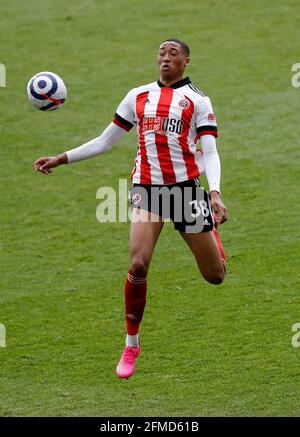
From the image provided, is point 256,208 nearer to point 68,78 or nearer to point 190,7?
point 68,78

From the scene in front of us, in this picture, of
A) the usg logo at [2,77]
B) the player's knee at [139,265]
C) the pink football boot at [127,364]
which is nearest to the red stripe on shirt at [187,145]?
the player's knee at [139,265]

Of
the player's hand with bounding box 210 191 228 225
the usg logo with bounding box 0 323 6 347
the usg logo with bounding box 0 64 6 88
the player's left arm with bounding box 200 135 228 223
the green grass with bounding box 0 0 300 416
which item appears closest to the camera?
the player's hand with bounding box 210 191 228 225

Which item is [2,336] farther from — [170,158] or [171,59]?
[171,59]

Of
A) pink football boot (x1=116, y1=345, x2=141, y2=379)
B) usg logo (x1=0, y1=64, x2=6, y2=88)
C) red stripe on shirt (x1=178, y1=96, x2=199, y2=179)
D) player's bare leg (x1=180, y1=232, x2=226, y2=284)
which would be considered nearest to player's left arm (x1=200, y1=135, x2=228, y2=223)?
red stripe on shirt (x1=178, y1=96, x2=199, y2=179)

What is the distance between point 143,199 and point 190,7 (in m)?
12.9

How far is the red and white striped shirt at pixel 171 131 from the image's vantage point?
913 cm

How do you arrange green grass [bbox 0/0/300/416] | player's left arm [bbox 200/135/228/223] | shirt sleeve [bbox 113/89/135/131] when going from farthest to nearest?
green grass [bbox 0/0/300/416] → shirt sleeve [bbox 113/89/135/131] → player's left arm [bbox 200/135/228/223]

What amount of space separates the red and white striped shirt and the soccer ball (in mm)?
901

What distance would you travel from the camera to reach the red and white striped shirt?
9.13m

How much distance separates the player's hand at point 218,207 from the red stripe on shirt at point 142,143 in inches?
27.1

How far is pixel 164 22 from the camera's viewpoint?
20516mm

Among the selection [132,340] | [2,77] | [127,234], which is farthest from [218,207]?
[2,77]

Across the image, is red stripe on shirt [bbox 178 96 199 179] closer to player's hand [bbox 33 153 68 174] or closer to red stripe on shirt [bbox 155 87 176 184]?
red stripe on shirt [bbox 155 87 176 184]
